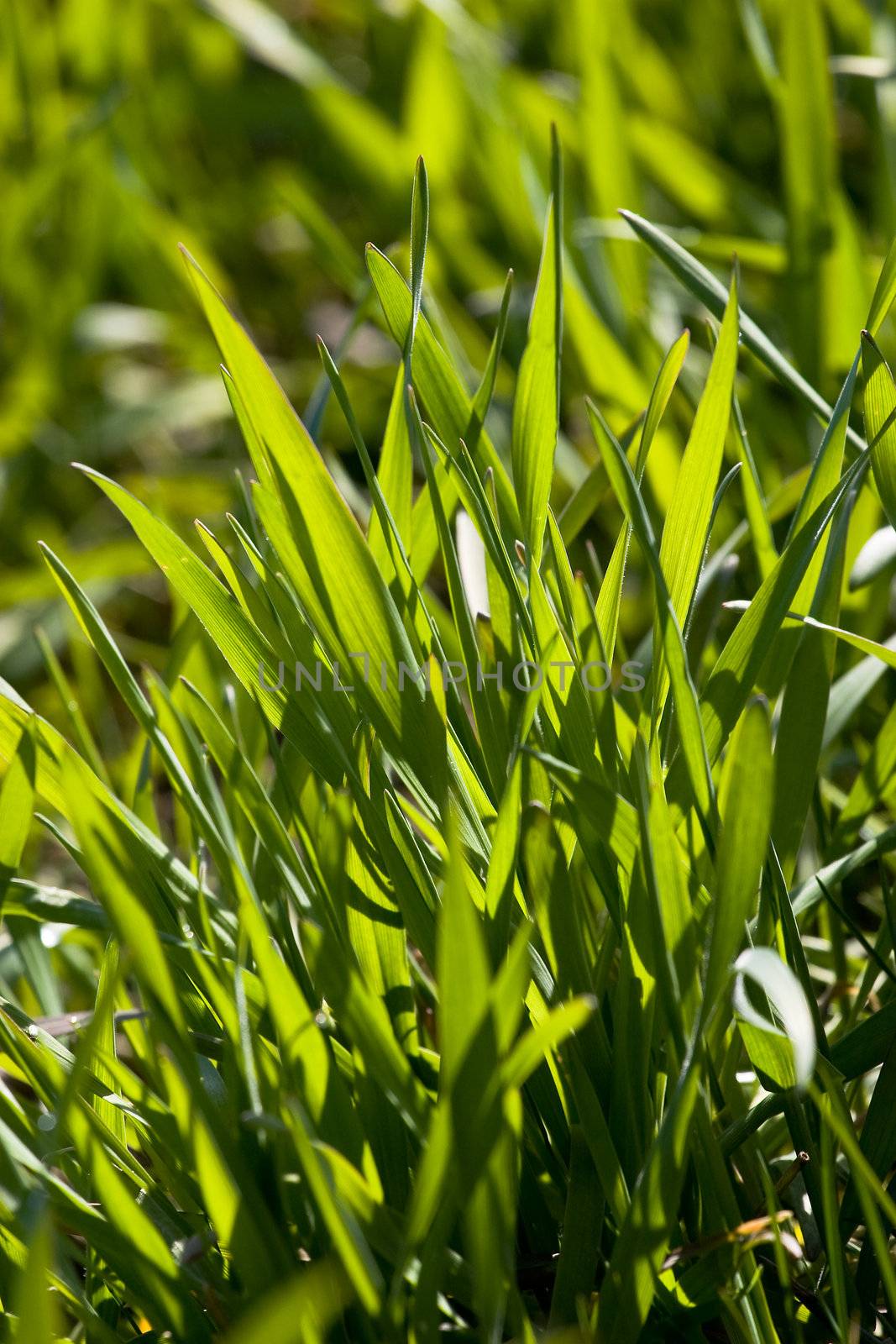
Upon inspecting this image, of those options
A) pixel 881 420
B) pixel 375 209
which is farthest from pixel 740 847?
pixel 375 209

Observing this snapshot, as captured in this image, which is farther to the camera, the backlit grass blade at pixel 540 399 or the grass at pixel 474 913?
the backlit grass blade at pixel 540 399

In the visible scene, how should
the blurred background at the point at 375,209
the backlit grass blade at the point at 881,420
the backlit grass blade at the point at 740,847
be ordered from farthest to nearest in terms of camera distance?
1. the blurred background at the point at 375,209
2. the backlit grass blade at the point at 881,420
3. the backlit grass blade at the point at 740,847

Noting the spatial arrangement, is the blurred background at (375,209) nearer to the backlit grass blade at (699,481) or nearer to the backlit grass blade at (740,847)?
the backlit grass blade at (699,481)

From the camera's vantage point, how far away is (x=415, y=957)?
665 mm

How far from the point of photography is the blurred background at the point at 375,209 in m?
1.02

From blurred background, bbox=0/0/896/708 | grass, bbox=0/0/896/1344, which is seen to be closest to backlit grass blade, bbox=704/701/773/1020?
grass, bbox=0/0/896/1344

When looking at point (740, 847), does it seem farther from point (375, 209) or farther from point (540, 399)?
→ point (375, 209)

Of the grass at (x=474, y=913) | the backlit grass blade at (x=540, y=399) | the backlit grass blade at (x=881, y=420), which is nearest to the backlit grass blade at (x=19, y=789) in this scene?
the grass at (x=474, y=913)

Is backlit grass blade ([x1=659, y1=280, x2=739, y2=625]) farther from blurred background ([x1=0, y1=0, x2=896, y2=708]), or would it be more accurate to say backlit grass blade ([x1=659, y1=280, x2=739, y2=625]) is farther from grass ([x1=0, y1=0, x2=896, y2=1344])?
blurred background ([x1=0, y1=0, x2=896, y2=708])

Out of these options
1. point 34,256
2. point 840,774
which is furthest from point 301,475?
point 34,256

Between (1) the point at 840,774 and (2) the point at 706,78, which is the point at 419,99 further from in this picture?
(1) the point at 840,774

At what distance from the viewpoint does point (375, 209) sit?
1502 millimetres

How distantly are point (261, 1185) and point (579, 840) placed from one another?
19 cm

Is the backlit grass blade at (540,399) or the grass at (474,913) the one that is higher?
the backlit grass blade at (540,399)
